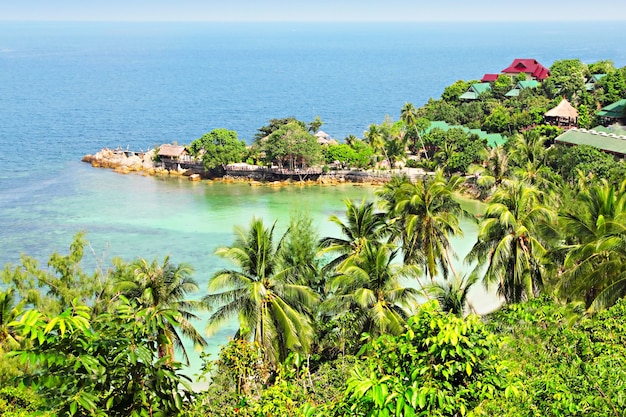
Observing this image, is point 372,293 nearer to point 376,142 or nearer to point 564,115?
point 376,142

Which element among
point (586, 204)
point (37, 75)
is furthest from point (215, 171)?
point (37, 75)

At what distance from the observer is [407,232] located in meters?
21.5

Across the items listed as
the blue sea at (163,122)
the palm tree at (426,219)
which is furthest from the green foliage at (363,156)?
the palm tree at (426,219)

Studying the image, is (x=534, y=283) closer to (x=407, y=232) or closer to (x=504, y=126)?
(x=407, y=232)

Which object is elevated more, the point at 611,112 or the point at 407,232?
the point at 611,112

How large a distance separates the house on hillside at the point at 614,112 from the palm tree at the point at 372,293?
4068cm

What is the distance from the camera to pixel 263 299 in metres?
16.6

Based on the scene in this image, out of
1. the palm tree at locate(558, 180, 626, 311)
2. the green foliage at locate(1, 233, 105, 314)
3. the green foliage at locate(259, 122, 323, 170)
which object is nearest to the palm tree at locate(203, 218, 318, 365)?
the green foliage at locate(1, 233, 105, 314)

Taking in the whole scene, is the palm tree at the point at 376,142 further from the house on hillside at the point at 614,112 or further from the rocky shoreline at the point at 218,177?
the house on hillside at the point at 614,112

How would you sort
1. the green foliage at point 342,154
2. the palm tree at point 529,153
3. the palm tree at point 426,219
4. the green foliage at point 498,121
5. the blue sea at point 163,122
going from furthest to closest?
the green foliage at point 498,121, the green foliage at point 342,154, the blue sea at point 163,122, the palm tree at point 529,153, the palm tree at point 426,219

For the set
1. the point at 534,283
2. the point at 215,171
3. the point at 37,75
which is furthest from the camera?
the point at 37,75

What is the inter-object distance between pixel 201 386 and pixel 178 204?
72.6ft

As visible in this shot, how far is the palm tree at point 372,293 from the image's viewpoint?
16.8 metres

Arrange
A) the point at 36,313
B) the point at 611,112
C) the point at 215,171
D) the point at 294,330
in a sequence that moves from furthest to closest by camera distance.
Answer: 1. the point at 611,112
2. the point at 215,171
3. the point at 294,330
4. the point at 36,313
